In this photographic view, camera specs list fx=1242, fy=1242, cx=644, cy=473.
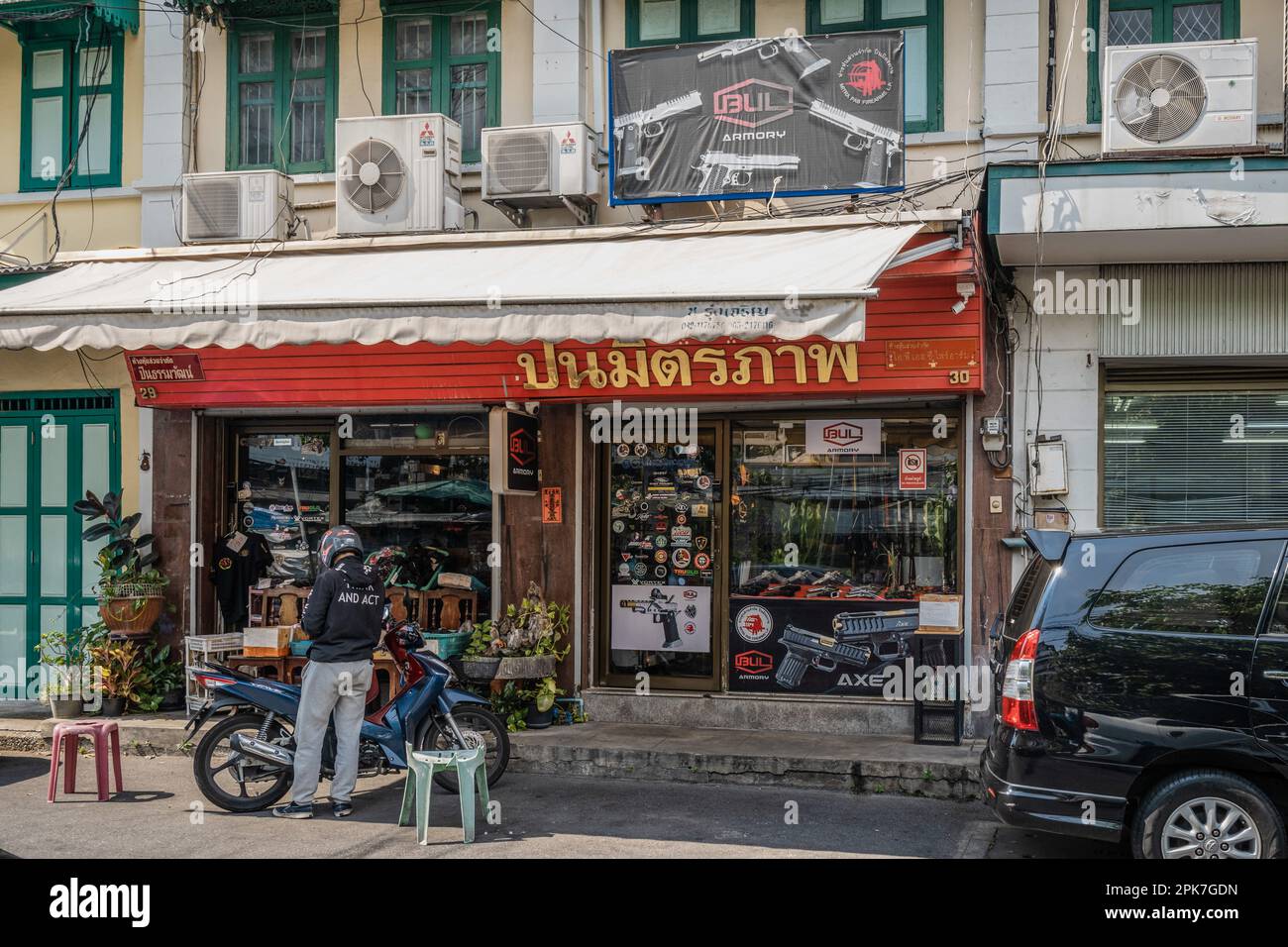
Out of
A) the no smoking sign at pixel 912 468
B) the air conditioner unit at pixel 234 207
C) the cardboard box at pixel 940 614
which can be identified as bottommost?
the cardboard box at pixel 940 614

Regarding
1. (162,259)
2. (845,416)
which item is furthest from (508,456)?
(162,259)

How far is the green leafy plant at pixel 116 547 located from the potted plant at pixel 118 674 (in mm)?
491

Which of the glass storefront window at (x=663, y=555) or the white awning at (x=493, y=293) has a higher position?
the white awning at (x=493, y=293)

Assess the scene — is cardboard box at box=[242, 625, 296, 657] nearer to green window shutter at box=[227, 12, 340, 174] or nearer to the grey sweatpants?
the grey sweatpants

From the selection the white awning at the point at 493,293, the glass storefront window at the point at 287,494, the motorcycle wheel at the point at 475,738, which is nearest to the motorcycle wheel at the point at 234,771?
the motorcycle wheel at the point at 475,738

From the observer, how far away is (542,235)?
10.3 metres

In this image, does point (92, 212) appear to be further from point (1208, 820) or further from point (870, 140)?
point (1208, 820)

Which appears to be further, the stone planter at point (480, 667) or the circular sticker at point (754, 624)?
the circular sticker at point (754, 624)

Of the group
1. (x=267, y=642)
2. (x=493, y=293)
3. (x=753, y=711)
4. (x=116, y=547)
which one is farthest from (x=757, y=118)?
(x=116, y=547)

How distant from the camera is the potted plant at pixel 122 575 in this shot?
11344mm

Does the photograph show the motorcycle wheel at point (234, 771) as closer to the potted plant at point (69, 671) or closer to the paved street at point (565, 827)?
the paved street at point (565, 827)

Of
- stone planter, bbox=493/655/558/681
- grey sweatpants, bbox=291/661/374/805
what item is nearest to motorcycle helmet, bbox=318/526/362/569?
grey sweatpants, bbox=291/661/374/805

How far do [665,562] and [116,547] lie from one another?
5109 millimetres

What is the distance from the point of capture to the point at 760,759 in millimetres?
9250
